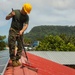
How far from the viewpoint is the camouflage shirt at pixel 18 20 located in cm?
617

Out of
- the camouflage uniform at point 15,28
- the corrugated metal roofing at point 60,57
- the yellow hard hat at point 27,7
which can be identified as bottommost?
the corrugated metal roofing at point 60,57

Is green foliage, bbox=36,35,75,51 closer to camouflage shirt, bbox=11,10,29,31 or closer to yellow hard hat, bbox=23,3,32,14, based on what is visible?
camouflage shirt, bbox=11,10,29,31

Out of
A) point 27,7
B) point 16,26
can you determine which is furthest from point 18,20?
point 27,7

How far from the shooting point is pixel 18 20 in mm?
6242

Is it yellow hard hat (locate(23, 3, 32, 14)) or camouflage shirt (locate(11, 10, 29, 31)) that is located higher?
yellow hard hat (locate(23, 3, 32, 14))

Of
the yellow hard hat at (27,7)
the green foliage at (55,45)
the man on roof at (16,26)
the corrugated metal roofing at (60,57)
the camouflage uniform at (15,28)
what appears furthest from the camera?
the green foliage at (55,45)

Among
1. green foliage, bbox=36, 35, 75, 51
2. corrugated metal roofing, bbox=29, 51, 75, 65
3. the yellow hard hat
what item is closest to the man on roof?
the yellow hard hat

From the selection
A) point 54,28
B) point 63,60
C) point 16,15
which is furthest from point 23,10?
point 54,28

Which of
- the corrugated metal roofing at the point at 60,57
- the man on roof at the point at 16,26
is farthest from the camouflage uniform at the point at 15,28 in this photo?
the corrugated metal roofing at the point at 60,57

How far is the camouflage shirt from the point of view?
6.17m

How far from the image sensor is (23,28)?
625 cm

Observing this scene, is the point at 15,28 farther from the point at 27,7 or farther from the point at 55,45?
the point at 55,45

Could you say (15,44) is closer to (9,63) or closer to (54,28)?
(9,63)

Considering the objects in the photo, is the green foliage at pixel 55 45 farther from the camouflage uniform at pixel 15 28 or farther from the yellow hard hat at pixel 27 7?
the yellow hard hat at pixel 27 7
